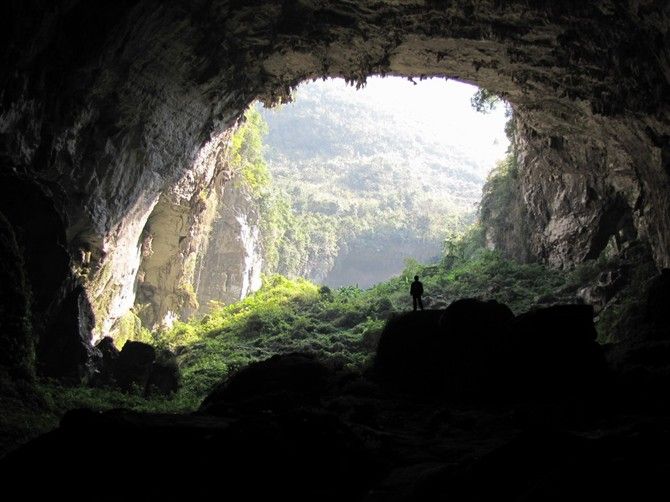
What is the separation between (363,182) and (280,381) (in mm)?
82914

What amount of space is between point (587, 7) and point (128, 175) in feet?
45.0

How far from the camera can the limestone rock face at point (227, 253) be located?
37.7 metres

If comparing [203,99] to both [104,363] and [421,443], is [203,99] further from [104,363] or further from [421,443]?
[421,443]

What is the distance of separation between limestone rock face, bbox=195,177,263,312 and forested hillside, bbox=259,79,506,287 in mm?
9409

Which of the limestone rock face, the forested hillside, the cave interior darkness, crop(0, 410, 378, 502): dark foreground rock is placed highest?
the forested hillside

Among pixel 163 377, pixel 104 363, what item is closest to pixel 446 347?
pixel 163 377

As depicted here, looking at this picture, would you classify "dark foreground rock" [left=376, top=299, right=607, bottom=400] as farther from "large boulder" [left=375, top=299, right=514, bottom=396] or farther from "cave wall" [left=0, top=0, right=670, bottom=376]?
"cave wall" [left=0, top=0, right=670, bottom=376]

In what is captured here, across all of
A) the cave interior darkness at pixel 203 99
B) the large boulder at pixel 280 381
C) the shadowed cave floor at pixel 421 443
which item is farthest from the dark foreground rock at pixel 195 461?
the cave interior darkness at pixel 203 99

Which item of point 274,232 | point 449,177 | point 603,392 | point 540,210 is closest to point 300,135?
point 449,177

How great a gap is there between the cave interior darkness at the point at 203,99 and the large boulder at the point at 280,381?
11.1 ft

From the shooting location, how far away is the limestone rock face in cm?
3769

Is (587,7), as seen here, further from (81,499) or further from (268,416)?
(81,499)

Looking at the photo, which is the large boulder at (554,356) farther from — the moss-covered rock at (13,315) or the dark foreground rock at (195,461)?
the moss-covered rock at (13,315)

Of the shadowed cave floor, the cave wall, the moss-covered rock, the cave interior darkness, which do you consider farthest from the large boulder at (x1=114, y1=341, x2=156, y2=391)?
the shadowed cave floor
